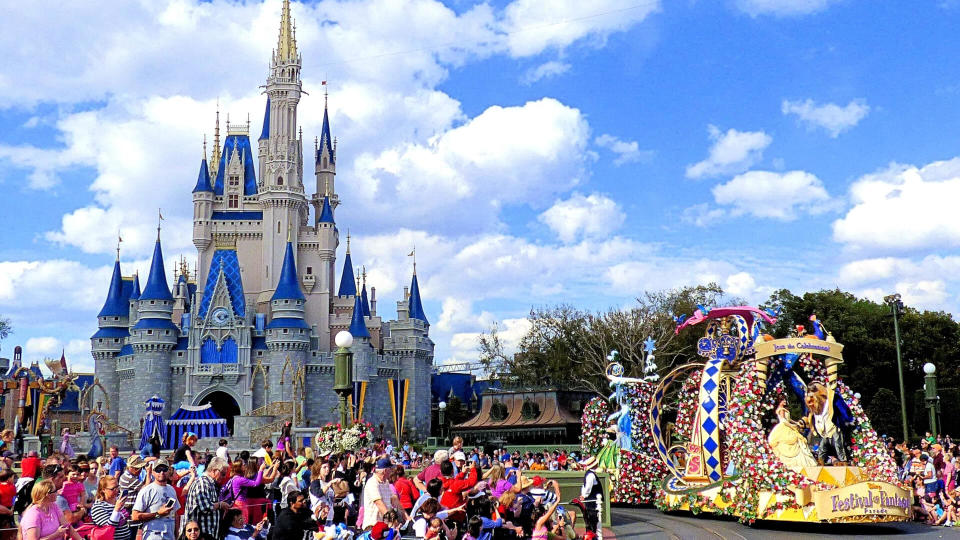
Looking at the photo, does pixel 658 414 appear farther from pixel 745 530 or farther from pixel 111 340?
pixel 111 340

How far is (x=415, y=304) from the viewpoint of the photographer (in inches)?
2793

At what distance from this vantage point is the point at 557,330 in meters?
54.2

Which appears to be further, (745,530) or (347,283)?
(347,283)

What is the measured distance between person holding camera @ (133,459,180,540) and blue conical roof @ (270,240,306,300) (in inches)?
2137

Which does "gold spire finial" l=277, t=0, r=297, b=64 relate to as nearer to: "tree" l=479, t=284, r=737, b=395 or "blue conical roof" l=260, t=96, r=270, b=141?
"blue conical roof" l=260, t=96, r=270, b=141

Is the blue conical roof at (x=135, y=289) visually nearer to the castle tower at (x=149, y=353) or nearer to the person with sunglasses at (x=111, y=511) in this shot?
the castle tower at (x=149, y=353)

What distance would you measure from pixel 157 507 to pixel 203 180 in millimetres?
63401

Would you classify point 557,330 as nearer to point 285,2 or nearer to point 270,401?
point 270,401

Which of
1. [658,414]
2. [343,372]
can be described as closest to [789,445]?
[658,414]

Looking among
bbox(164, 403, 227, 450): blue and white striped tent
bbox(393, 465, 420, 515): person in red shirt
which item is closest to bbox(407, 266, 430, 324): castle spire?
bbox(164, 403, 227, 450): blue and white striped tent

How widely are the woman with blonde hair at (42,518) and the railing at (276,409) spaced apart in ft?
168

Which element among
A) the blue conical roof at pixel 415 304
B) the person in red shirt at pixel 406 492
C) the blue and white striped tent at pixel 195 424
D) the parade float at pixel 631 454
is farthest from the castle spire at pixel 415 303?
the person in red shirt at pixel 406 492

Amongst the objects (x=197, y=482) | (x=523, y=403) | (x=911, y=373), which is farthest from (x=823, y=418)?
(x=911, y=373)

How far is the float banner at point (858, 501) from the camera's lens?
1548 cm
